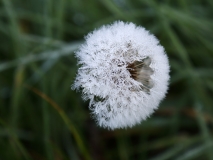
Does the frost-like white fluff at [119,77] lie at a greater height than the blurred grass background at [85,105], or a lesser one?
lesser

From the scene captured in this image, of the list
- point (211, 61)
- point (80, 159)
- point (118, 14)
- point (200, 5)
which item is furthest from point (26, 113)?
point (200, 5)

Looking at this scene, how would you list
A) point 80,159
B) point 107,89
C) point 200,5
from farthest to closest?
point 200,5 → point 80,159 → point 107,89

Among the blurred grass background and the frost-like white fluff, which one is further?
the blurred grass background

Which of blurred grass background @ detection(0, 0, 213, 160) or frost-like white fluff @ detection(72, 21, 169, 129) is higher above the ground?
blurred grass background @ detection(0, 0, 213, 160)

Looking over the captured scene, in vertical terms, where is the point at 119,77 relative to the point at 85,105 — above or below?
below

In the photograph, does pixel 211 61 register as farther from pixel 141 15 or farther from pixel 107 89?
pixel 107 89
